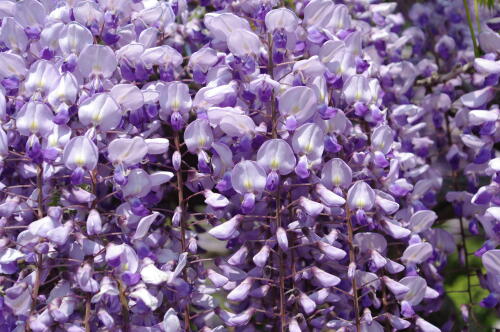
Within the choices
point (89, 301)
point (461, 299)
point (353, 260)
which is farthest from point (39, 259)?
point (461, 299)

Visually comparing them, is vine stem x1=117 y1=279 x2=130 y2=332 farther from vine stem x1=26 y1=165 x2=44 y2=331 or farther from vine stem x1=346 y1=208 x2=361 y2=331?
vine stem x1=346 y1=208 x2=361 y2=331

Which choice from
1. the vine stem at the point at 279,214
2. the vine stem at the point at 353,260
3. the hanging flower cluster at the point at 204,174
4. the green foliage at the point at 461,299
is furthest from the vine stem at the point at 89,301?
the green foliage at the point at 461,299

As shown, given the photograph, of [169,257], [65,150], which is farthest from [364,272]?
[65,150]

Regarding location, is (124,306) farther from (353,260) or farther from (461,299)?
(461,299)

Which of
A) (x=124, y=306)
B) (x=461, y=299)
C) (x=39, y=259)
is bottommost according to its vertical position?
(x=461, y=299)

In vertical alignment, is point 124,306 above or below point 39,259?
below

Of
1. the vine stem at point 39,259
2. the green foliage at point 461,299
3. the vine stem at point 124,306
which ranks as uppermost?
the vine stem at point 39,259

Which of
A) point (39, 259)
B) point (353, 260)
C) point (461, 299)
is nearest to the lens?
point (39, 259)

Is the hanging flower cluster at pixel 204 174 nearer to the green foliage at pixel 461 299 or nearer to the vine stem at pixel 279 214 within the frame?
the vine stem at pixel 279 214
